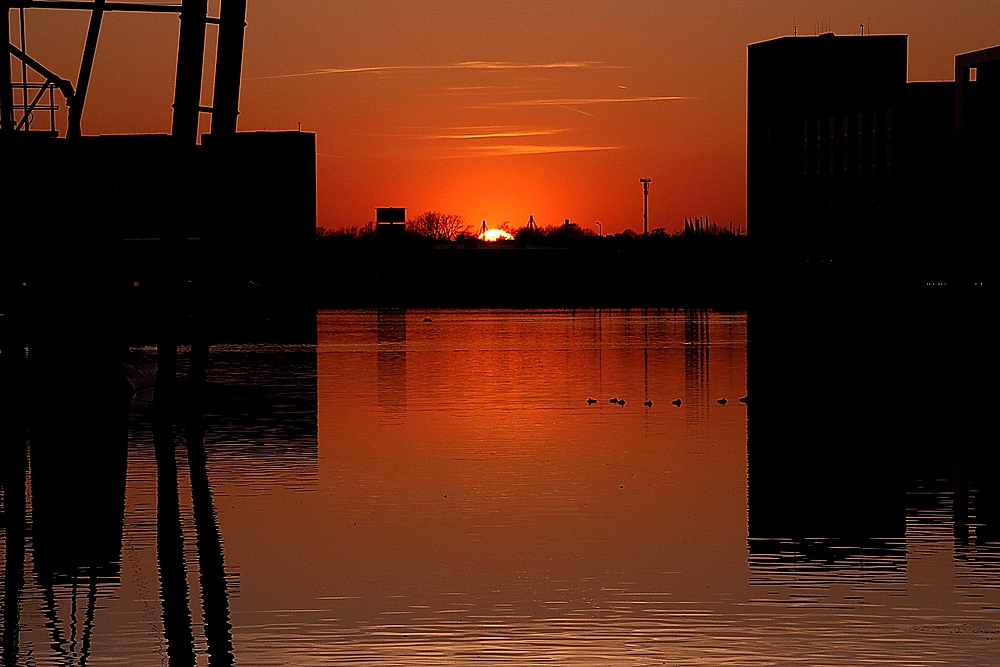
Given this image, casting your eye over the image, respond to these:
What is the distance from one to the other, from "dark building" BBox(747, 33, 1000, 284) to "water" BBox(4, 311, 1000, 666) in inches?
4652

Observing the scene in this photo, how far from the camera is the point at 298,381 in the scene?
3534 cm

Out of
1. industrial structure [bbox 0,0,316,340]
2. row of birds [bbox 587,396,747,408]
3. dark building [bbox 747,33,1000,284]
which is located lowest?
row of birds [bbox 587,396,747,408]

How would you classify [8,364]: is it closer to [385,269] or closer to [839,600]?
[839,600]

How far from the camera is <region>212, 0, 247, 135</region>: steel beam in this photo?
3008cm

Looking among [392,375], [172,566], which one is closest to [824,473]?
[172,566]

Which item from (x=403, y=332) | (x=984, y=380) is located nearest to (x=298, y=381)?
(x=984, y=380)

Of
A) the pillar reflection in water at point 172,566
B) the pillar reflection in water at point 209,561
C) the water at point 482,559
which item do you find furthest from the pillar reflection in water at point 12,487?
the pillar reflection in water at point 209,561

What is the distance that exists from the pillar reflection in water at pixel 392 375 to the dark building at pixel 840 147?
83.6m

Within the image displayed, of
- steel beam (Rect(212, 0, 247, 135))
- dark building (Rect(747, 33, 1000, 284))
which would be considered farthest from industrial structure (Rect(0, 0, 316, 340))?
dark building (Rect(747, 33, 1000, 284))

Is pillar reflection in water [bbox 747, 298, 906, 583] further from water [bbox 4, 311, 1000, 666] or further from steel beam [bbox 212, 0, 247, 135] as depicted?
steel beam [bbox 212, 0, 247, 135]

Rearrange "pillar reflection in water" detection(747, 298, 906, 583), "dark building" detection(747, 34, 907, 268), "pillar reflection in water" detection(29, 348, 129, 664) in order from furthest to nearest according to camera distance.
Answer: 1. "dark building" detection(747, 34, 907, 268)
2. "pillar reflection in water" detection(747, 298, 906, 583)
3. "pillar reflection in water" detection(29, 348, 129, 664)

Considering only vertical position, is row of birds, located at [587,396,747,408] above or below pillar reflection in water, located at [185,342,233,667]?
above

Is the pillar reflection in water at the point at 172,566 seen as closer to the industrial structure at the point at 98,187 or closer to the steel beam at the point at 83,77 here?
the industrial structure at the point at 98,187

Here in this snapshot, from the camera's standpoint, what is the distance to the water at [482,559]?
1027 cm
